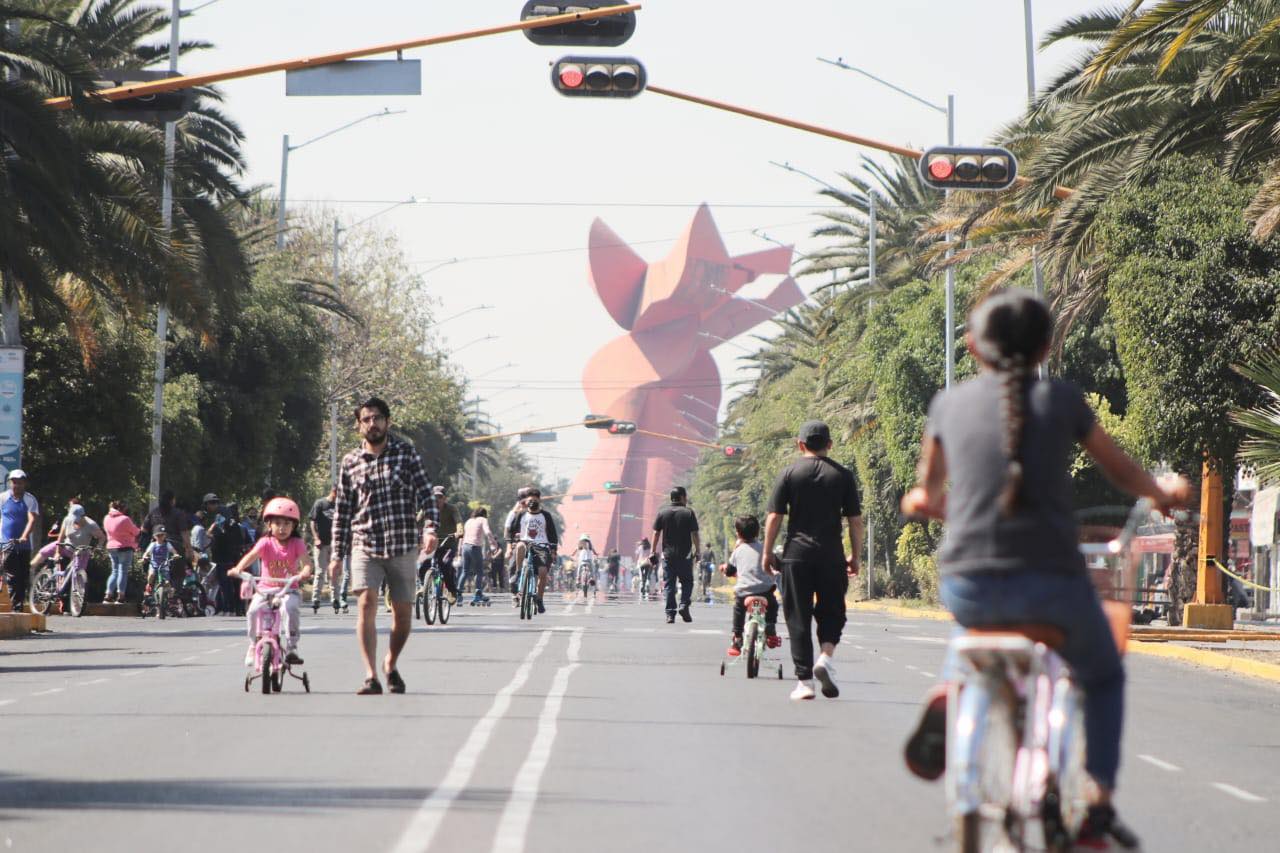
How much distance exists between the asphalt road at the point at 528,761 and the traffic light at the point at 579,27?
5312 mm

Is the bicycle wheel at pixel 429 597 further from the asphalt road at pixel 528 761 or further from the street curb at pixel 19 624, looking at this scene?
the asphalt road at pixel 528 761

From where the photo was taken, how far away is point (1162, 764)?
11.3 meters

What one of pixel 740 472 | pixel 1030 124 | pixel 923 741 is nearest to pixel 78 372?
pixel 1030 124

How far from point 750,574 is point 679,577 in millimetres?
11037

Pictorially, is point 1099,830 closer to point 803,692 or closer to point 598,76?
point 803,692

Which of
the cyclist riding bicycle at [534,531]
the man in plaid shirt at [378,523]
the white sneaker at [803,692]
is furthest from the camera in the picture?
the cyclist riding bicycle at [534,531]

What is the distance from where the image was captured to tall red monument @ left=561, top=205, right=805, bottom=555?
494 feet

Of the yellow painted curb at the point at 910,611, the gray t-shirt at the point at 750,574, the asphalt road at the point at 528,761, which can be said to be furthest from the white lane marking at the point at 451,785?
the yellow painted curb at the point at 910,611

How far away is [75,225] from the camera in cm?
2503

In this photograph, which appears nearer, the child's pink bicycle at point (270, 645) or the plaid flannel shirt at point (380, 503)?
the plaid flannel shirt at point (380, 503)

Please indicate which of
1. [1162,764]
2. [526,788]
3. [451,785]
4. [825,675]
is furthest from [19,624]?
[1162,764]

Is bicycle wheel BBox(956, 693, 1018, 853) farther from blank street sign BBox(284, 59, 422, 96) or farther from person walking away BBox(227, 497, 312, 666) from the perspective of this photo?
blank street sign BBox(284, 59, 422, 96)

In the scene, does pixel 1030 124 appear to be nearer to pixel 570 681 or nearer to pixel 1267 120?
pixel 1267 120

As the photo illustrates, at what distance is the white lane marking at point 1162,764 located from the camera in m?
11.0
